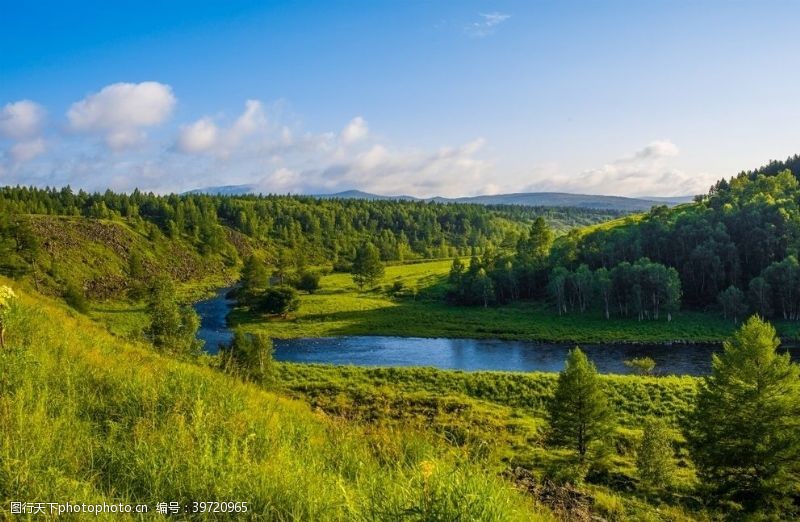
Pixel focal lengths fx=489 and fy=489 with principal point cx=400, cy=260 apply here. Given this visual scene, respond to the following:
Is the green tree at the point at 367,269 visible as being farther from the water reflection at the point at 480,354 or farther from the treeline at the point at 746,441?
the treeline at the point at 746,441

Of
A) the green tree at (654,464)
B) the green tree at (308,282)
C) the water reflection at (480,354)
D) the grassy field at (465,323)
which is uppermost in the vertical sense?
the green tree at (308,282)

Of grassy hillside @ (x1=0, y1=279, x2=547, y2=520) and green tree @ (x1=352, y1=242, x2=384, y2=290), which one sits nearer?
grassy hillside @ (x1=0, y1=279, x2=547, y2=520)

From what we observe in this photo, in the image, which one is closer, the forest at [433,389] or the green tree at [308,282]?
the forest at [433,389]

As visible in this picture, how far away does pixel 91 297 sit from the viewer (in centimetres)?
10538

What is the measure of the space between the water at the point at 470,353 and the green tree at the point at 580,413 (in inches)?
1156

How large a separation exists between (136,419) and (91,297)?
4546 inches

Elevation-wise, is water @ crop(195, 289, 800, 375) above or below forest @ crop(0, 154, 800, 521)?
below

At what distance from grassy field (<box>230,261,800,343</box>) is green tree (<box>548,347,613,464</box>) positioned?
4790 cm

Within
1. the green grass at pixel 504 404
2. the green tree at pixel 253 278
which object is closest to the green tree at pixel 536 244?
the green tree at pixel 253 278

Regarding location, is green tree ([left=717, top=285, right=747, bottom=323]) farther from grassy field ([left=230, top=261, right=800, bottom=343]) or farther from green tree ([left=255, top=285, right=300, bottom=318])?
green tree ([left=255, top=285, right=300, bottom=318])

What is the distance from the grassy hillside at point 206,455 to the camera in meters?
5.94

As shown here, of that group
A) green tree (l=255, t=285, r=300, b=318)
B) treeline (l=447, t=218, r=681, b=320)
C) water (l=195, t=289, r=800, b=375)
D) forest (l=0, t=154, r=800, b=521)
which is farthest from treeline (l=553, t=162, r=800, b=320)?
green tree (l=255, t=285, r=300, b=318)

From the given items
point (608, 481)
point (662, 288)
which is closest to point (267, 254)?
point (662, 288)

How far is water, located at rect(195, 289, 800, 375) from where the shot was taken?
65.2m
